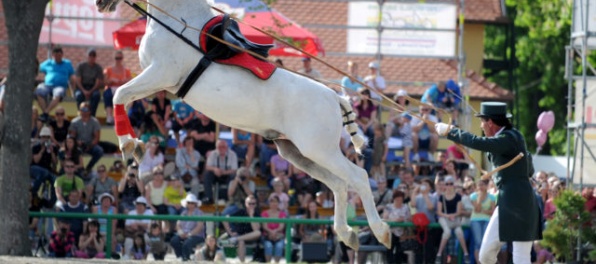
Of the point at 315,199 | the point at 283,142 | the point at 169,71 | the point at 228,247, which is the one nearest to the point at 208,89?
the point at 169,71

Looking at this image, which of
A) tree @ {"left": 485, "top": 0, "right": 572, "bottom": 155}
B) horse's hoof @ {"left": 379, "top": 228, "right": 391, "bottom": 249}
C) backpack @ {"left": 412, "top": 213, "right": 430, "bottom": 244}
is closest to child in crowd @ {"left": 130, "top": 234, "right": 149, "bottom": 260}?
backpack @ {"left": 412, "top": 213, "right": 430, "bottom": 244}

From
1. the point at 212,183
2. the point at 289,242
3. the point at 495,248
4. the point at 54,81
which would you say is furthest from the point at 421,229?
the point at 54,81

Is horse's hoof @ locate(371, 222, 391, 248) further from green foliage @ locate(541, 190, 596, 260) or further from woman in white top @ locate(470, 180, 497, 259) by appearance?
green foliage @ locate(541, 190, 596, 260)

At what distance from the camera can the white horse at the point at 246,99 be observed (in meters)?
10.1

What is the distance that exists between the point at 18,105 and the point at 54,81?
8.92 feet

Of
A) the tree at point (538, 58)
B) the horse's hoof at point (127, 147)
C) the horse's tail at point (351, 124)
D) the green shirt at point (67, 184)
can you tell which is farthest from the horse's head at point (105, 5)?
the tree at point (538, 58)

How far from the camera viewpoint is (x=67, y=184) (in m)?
15.3

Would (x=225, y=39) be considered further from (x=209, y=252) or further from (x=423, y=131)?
(x=423, y=131)

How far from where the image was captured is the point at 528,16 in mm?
31688

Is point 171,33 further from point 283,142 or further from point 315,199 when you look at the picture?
point 315,199

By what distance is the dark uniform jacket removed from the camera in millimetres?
9727

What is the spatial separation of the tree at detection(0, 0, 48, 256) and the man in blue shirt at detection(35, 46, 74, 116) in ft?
7.83

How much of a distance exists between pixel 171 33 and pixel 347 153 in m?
6.53

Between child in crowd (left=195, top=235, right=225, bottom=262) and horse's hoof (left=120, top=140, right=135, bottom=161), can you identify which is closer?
horse's hoof (left=120, top=140, right=135, bottom=161)
